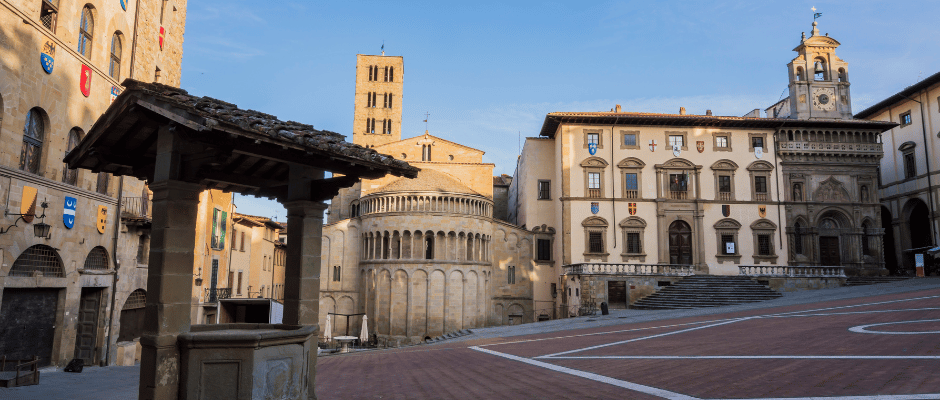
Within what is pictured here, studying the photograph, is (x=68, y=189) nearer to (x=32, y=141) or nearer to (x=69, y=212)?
(x=69, y=212)

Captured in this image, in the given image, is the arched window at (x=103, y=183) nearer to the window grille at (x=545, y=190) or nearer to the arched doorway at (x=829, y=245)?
the window grille at (x=545, y=190)

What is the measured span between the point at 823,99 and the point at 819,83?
4.57ft

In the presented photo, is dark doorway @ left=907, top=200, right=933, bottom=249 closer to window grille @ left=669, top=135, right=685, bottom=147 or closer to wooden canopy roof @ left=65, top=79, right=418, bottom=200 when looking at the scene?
window grille @ left=669, top=135, right=685, bottom=147

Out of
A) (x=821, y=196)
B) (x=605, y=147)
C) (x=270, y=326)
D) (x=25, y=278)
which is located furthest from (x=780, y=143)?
(x=25, y=278)

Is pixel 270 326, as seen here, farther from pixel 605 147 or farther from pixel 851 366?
pixel 605 147

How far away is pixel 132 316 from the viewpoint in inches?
994

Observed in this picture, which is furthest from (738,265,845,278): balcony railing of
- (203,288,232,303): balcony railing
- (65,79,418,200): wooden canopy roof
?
(65,79,418,200): wooden canopy roof

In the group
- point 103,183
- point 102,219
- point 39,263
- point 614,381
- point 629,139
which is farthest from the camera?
point 629,139

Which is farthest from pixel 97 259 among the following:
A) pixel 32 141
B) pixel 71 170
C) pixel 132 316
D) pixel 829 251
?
pixel 829 251

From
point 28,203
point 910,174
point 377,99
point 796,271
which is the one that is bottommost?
point 796,271

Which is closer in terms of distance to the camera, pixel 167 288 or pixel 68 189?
pixel 167 288

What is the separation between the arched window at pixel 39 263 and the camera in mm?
17428

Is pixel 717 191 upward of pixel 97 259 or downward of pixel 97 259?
upward

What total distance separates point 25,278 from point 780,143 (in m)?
48.7
